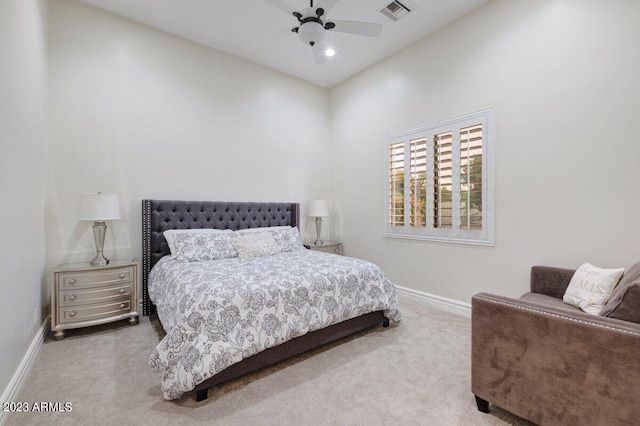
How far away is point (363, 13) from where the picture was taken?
133 inches

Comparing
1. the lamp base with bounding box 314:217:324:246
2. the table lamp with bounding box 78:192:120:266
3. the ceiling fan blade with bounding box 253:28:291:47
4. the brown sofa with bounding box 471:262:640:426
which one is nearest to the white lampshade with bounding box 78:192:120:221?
the table lamp with bounding box 78:192:120:266

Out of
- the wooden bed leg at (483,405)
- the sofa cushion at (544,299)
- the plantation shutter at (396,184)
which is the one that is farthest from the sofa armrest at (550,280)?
the plantation shutter at (396,184)

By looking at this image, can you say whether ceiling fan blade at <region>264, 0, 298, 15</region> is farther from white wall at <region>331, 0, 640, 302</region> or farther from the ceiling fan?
white wall at <region>331, 0, 640, 302</region>

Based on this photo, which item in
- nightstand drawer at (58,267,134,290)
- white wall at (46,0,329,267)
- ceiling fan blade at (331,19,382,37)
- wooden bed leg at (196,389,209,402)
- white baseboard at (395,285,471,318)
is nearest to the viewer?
wooden bed leg at (196,389,209,402)

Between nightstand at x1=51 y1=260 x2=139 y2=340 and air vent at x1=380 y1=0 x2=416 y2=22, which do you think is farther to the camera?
air vent at x1=380 y1=0 x2=416 y2=22

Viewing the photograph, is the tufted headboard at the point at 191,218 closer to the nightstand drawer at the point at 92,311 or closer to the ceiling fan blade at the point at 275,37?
the nightstand drawer at the point at 92,311

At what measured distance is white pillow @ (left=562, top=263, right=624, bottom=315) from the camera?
2.16m

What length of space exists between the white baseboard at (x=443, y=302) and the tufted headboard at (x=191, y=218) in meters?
2.15

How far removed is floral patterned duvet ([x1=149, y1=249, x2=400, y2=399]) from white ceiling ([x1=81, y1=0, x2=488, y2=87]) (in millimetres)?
2313

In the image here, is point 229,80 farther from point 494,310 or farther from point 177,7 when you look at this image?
point 494,310

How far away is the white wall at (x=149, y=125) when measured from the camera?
3.19m

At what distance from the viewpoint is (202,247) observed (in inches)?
134

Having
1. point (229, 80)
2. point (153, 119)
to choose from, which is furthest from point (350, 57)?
point (153, 119)

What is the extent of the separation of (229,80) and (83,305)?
10.9ft
